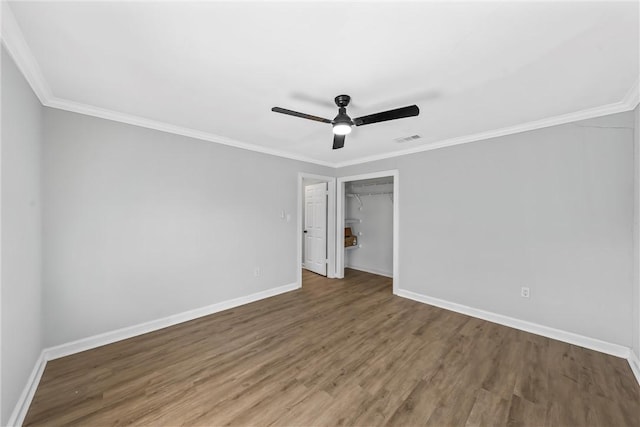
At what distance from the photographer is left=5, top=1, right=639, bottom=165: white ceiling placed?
1.30 meters

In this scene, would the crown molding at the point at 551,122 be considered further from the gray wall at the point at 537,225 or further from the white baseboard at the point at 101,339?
the white baseboard at the point at 101,339

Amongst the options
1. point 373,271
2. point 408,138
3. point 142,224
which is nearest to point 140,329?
point 142,224

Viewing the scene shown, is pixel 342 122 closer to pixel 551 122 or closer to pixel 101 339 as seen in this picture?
pixel 551 122

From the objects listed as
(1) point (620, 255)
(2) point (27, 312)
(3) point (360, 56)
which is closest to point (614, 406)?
(1) point (620, 255)

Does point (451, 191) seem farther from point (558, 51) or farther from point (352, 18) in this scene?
point (352, 18)

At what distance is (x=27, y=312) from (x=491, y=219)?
4629 mm

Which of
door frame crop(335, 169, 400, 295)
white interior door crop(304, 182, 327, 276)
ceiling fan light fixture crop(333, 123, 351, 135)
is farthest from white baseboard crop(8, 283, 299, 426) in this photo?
ceiling fan light fixture crop(333, 123, 351, 135)

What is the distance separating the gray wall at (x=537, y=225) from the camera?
2.42 metres

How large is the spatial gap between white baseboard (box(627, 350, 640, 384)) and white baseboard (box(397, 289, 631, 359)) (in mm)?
57

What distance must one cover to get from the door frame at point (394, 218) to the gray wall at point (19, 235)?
4.03 m

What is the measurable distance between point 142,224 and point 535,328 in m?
4.66

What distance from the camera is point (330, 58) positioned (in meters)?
1.66

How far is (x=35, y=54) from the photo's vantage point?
165cm

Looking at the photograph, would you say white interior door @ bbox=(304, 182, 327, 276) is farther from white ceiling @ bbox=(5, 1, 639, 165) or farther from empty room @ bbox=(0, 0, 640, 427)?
white ceiling @ bbox=(5, 1, 639, 165)
